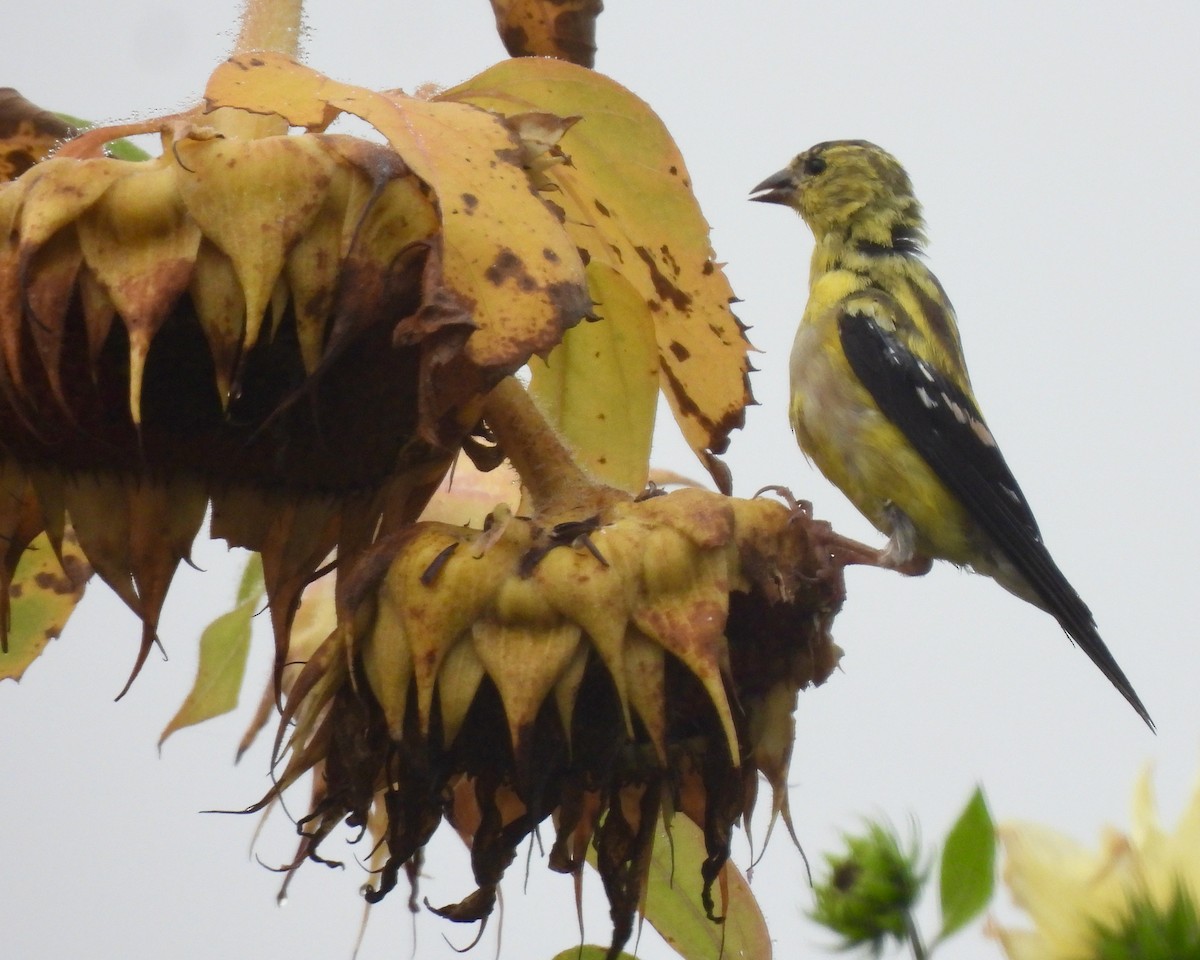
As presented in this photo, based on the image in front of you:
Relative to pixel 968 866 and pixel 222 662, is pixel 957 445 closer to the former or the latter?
pixel 222 662

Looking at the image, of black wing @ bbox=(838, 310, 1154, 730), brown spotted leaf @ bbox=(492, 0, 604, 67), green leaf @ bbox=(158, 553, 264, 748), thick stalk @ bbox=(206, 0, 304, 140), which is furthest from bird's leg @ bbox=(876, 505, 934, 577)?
thick stalk @ bbox=(206, 0, 304, 140)

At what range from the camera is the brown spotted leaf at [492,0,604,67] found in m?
1.68

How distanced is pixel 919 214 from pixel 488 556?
11.7ft

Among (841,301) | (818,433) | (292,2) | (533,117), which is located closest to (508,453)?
(533,117)

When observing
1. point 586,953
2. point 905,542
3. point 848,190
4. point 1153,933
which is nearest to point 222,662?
point 586,953

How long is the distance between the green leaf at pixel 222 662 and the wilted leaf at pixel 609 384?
46 centimetres

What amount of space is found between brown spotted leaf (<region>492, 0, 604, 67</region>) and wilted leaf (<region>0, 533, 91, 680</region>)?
716 mm

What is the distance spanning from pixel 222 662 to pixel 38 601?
0.24 metres

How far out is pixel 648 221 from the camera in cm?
158

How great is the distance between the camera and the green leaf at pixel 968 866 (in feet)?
3.84

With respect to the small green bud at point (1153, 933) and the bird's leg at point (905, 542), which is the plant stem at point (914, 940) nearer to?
the small green bud at point (1153, 933)

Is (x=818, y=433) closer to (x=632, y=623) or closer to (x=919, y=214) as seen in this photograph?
(x=919, y=214)

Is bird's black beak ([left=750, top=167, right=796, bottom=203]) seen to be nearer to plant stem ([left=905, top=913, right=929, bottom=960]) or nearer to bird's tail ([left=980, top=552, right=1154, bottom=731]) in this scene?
bird's tail ([left=980, top=552, right=1154, bottom=731])

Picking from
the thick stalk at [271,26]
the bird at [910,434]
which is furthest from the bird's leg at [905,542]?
the thick stalk at [271,26]
